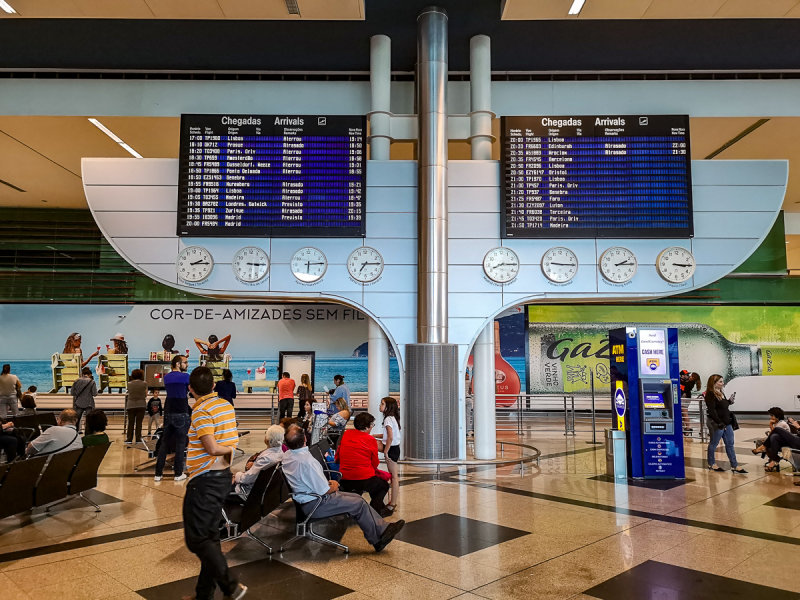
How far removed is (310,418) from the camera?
980 centimetres

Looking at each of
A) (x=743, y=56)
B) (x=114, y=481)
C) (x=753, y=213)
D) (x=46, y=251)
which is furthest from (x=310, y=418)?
(x=46, y=251)

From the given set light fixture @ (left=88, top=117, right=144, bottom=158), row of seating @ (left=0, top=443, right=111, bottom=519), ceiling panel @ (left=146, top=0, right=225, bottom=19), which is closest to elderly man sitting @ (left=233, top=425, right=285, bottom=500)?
row of seating @ (left=0, top=443, right=111, bottom=519)

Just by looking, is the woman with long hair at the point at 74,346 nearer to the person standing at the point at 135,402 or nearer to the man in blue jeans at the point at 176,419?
the person standing at the point at 135,402

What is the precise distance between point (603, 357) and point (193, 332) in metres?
13.1

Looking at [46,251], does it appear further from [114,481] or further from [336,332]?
[114,481]

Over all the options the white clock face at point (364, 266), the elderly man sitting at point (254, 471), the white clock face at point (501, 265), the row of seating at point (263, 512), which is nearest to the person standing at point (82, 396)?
the white clock face at point (364, 266)

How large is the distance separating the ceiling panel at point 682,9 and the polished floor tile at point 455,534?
7548mm

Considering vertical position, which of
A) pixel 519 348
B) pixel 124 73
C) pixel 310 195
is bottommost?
pixel 519 348

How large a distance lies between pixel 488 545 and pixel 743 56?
382 inches

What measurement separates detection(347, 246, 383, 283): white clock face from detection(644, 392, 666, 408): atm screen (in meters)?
4.45

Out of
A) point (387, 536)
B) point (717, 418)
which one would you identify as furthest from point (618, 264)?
point (387, 536)

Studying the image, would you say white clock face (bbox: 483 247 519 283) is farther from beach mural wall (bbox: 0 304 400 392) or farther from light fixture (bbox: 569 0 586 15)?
beach mural wall (bbox: 0 304 400 392)

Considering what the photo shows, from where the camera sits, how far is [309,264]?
9.34 m

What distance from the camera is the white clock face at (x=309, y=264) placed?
932 centimetres
